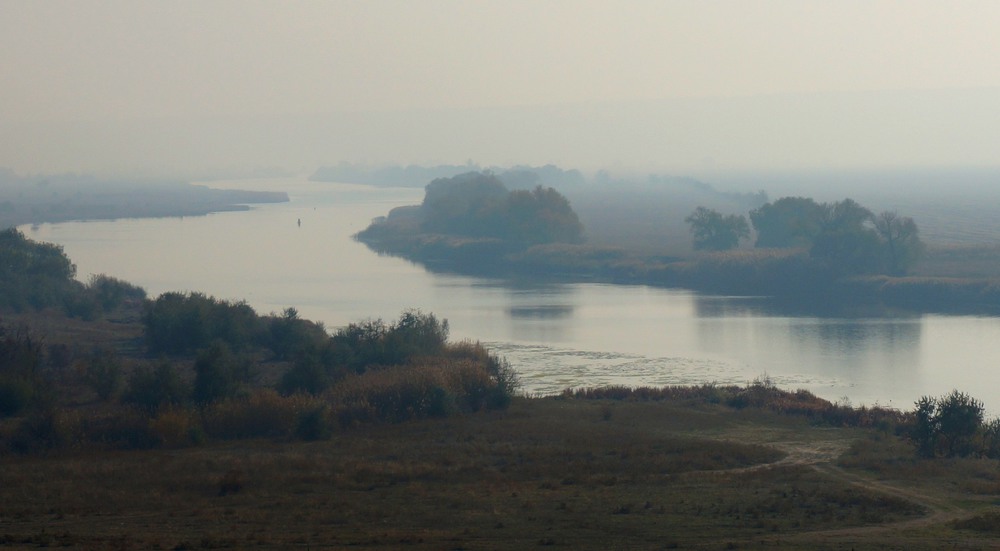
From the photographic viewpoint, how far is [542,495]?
Answer: 14.5m

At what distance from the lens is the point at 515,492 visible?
48.4ft

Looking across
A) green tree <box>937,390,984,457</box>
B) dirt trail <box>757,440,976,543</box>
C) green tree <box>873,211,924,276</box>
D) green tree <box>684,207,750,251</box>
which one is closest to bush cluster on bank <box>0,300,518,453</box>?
dirt trail <box>757,440,976,543</box>

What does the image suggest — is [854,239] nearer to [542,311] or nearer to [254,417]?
[542,311]

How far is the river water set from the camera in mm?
31219

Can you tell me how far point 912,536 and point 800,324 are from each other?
101 ft

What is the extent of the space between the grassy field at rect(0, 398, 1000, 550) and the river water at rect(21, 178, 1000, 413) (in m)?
9.59

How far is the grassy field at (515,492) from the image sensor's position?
1189cm

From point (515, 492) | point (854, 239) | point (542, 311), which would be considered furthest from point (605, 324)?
point (515, 492)

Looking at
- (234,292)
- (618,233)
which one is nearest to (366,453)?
(234,292)

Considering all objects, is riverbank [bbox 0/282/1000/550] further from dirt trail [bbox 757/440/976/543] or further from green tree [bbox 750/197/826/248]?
green tree [bbox 750/197/826/248]

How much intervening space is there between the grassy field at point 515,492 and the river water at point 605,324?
959 centimetres

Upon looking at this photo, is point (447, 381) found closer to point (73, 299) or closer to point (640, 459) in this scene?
point (640, 459)

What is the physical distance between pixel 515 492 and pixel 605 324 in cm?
2763

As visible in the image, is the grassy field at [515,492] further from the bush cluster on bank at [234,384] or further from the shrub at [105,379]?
the shrub at [105,379]
